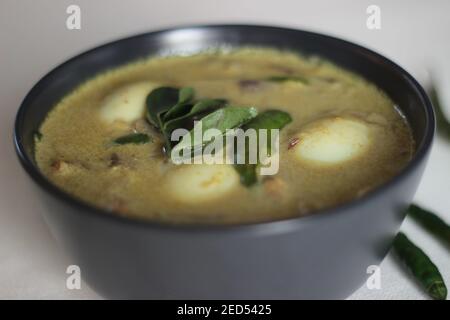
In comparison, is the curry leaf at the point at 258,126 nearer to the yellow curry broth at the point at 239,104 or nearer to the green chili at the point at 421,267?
the yellow curry broth at the point at 239,104

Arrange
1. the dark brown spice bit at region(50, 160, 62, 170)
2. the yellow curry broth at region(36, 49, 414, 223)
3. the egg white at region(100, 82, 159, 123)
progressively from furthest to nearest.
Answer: the egg white at region(100, 82, 159, 123)
the dark brown spice bit at region(50, 160, 62, 170)
the yellow curry broth at region(36, 49, 414, 223)

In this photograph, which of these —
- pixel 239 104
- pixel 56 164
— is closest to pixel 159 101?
pixel 239 104

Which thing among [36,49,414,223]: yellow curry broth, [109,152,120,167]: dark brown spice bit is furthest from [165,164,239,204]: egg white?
[109,152,120,167]: dark brown spice bit

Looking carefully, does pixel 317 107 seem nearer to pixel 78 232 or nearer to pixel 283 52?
pixel 283 52

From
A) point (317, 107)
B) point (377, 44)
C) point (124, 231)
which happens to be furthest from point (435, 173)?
point (124, 231)

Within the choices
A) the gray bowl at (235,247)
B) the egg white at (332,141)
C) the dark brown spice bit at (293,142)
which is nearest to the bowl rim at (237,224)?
the gray bowl at (235,247)

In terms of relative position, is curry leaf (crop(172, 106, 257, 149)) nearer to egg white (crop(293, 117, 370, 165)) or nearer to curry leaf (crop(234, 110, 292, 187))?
curry leaf (crop(234, 110, 292, 187))
